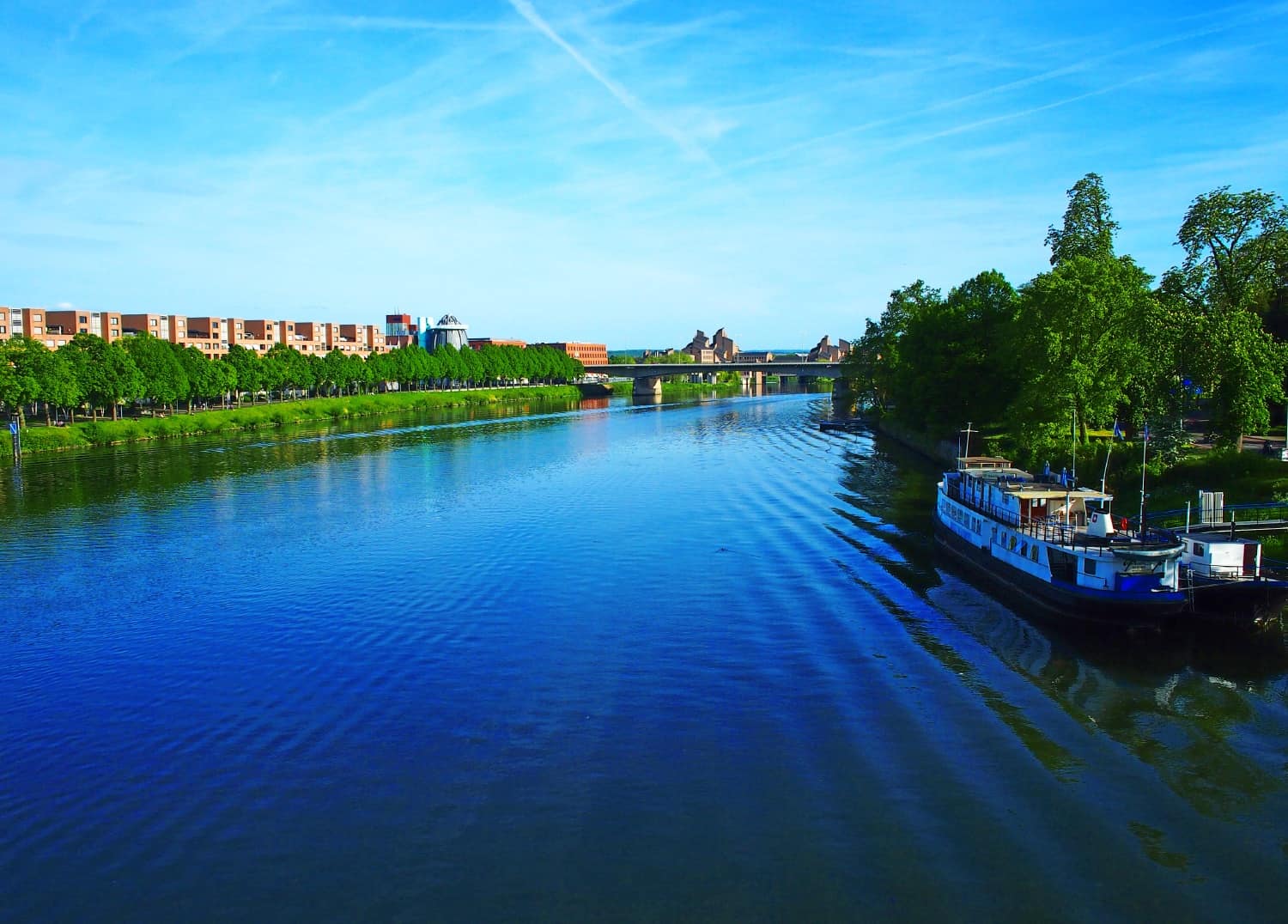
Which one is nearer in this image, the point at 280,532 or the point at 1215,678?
the point at 1215,678

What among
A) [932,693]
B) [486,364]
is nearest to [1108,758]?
[932,693]

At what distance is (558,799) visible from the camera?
17031 millimetres

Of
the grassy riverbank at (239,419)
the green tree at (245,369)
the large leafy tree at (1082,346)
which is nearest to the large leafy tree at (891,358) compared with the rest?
the large leafy tree at (1082,346)

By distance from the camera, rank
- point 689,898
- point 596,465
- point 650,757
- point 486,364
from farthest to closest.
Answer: point 486,364, point 596,465, point 650,757, point 689,898

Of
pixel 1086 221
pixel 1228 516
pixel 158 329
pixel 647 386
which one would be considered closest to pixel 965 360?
pixel 1086 221

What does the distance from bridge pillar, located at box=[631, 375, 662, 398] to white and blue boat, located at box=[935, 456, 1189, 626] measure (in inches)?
5948

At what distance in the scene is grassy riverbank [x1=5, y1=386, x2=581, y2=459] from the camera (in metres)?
76.4

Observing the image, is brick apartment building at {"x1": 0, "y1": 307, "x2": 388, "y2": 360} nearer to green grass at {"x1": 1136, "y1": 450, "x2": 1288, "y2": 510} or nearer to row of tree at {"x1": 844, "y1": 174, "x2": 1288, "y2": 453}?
row of tree at {"x1": 844, "y1": 174, "x2": 1288, "y2": 453}

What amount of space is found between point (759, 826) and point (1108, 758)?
7762 millimetres

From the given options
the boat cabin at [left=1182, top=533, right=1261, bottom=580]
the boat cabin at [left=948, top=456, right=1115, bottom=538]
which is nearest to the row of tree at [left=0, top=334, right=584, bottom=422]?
the boat cabin at [left=948, top=456, right=1115, bottom=538]

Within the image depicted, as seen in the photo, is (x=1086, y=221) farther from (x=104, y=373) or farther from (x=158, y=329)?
(x=158, y=329)

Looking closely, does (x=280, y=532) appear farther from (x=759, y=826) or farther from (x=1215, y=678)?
(x=1215, y=678)

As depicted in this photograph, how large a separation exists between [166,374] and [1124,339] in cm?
9039

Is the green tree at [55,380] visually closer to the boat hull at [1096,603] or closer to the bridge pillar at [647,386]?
the boat hull at [1096,603]
